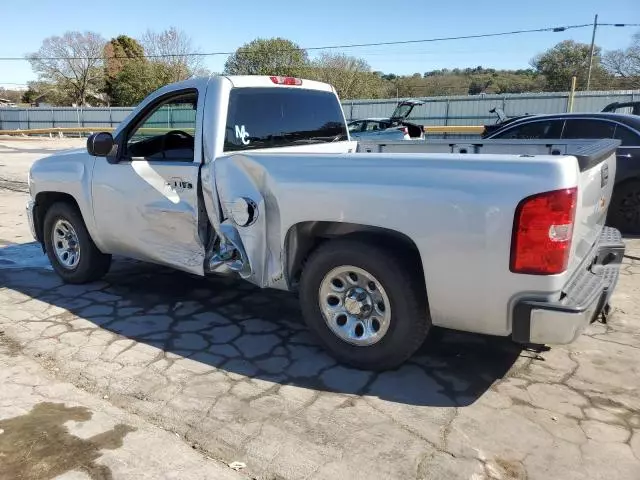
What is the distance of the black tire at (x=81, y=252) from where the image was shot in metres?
5.13

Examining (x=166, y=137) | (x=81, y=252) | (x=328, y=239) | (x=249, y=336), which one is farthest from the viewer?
(x=81, y=252)

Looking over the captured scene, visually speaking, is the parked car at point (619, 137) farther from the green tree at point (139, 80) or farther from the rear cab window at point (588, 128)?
the green tree at point (139, 80)

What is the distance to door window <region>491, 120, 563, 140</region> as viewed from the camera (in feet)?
25.0

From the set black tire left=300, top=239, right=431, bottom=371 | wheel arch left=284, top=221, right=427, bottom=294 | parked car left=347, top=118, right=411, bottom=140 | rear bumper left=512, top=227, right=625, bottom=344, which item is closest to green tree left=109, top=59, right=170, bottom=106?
parked car left=347, top=118, right=411, bottom=140

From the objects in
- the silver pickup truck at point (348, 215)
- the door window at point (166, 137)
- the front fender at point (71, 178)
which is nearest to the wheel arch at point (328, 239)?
the silver pickup truck at point (348, 215)

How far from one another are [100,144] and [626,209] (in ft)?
21.9

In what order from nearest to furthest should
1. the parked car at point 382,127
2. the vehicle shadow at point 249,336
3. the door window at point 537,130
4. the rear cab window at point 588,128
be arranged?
1. the vehicle shadow at point 249,336
2. the rear cab window at point 588,128
3. the door window at point 537,130
4. the parked car at point 382,127

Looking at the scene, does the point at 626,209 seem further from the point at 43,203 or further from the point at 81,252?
the point at 43,203

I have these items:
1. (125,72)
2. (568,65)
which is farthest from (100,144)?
(568,65)

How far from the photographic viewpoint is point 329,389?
11.0 ft

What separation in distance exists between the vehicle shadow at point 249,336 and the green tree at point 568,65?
5323 cm

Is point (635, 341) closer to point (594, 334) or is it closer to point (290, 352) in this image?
point (594, 334)

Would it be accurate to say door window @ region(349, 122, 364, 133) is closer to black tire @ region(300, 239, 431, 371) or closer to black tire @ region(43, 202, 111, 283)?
black tire @ region(43, 202, 111, 283)

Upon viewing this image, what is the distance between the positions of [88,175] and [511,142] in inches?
147
